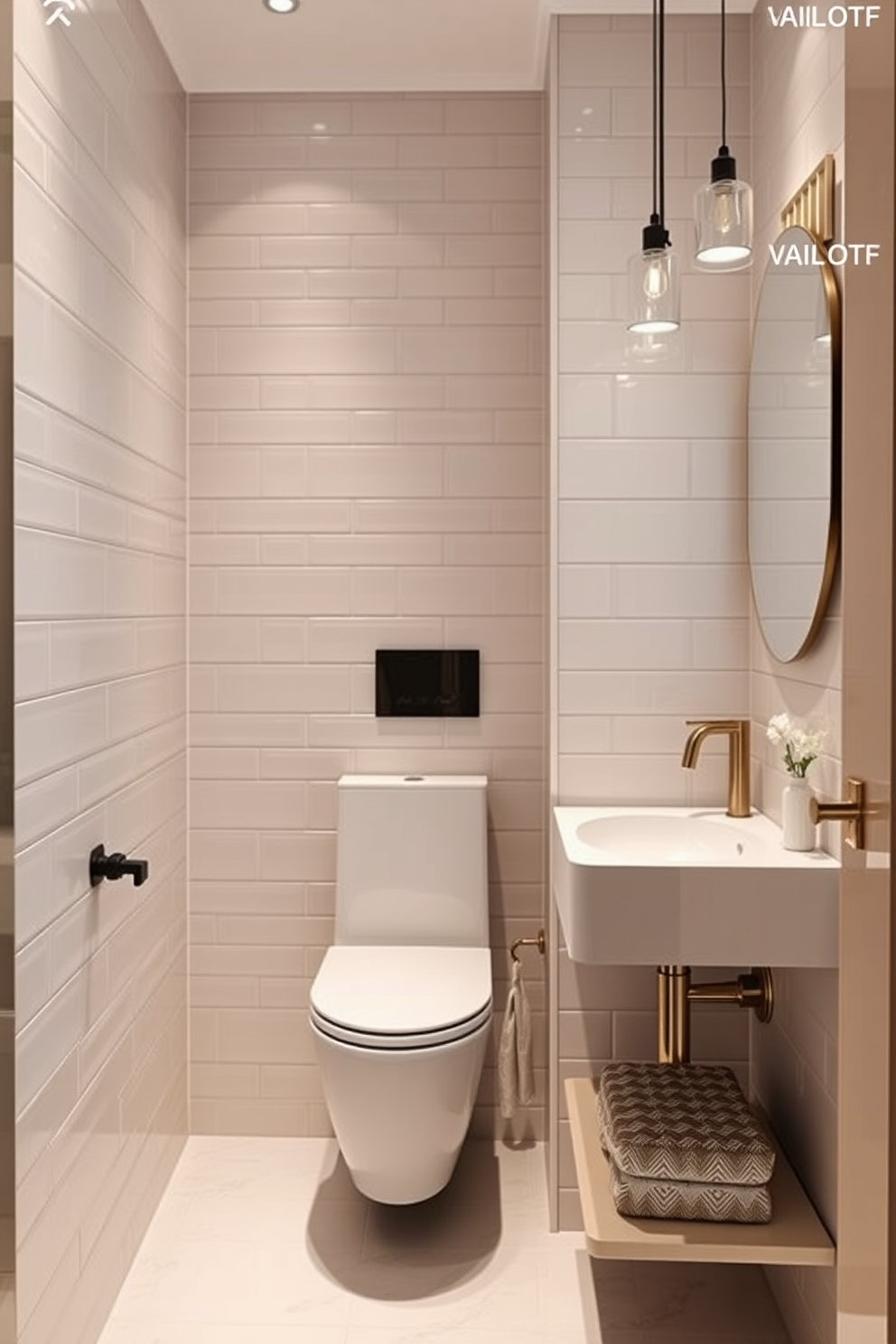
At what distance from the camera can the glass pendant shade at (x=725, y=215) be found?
1.74 meters

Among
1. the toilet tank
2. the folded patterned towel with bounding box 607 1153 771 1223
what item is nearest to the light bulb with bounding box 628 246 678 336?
the toilet tank

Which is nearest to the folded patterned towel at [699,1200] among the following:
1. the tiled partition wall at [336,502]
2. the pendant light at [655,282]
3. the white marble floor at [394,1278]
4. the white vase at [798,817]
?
the white marble floor at [394,1278]

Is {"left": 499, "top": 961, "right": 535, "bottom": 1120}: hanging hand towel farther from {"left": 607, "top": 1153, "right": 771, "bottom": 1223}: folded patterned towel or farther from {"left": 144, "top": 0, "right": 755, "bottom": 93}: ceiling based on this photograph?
{"left": 144, "top": 0, "right": 755, "bottom": 93}: ceiling

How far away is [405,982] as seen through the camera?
94.8 inches

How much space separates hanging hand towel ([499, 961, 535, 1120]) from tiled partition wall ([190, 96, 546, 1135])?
18cm

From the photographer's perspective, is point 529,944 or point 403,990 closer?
point 403,990

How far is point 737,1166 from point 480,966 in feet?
2.39

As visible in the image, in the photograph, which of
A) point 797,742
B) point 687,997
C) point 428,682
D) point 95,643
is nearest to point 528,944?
point 687,997

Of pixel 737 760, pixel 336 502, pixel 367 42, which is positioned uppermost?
pixel 367 42

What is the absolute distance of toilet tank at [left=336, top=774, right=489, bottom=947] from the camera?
8.85ft

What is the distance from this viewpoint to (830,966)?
1877mm

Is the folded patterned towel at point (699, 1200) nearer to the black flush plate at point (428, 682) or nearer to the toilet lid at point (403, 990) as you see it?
the toilet lid at point (403, 990)

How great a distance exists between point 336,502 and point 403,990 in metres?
1.17

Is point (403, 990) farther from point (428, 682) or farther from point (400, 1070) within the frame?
point (428, 682)
